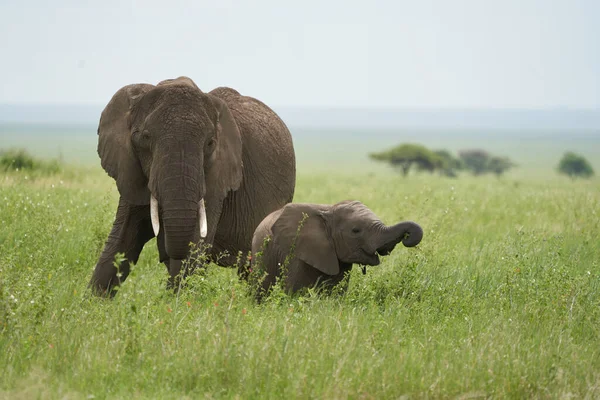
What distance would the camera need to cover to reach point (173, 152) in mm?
7824

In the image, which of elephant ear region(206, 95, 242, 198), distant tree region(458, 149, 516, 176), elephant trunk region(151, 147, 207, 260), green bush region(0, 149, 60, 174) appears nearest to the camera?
elephant trunk region(151, 147, 207, 260)

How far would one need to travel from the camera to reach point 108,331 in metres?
6.52

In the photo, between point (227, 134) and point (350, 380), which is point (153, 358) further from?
point (227, 134)

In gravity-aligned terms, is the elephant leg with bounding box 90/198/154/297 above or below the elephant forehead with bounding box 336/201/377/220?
below

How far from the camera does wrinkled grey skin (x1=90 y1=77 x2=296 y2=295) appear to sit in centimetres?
→ 787

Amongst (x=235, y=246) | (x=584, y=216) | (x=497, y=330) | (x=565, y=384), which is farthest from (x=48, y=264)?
(x=584, y=216)

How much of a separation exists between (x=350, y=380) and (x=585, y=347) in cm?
220

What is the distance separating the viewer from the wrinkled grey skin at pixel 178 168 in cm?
787

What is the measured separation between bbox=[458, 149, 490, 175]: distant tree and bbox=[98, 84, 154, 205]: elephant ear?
76.2 m

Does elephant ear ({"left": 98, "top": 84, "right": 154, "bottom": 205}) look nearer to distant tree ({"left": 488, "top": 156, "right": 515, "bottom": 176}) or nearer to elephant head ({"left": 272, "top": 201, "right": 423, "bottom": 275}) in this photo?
elephant head ({"left": 272, "top": 201, "right": 423, "bottom": 275})

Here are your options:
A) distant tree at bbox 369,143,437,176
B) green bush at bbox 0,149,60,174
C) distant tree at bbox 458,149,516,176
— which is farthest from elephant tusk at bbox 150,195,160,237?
distant tree at bbox 458,149,516,176

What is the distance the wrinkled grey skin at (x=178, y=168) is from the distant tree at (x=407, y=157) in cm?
4947

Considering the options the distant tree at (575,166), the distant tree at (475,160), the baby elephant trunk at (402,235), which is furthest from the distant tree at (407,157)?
the baby elephant trunk at (402,235)

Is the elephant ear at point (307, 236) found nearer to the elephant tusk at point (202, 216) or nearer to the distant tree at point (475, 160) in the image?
the elephant tusk at point (202, 216)
